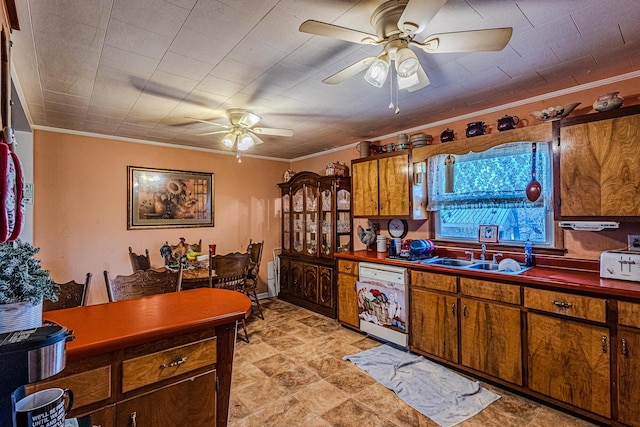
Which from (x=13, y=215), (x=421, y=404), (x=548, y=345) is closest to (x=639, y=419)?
(x=548, y=345)

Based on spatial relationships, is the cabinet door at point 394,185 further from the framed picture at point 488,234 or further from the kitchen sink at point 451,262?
the framed picture at point 488,234

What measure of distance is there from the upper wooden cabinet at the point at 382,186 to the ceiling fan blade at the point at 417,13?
221 cm

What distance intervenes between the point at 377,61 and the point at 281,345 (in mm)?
2935

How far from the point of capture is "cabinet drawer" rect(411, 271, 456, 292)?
2859 mm

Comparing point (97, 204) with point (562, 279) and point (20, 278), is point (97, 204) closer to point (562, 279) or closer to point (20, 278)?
point (20, 278)

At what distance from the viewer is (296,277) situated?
4969 mm

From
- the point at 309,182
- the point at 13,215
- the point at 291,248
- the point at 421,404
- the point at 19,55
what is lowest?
the point at 421,404

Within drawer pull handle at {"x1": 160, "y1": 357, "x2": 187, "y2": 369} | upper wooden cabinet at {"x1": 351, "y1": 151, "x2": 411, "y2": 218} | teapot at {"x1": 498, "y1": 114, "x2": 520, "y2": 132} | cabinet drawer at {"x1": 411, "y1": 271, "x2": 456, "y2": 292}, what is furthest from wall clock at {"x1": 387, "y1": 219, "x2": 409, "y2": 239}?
drawer pull handle at {"x1": 160, "y1": 357, "x2": 187, "y2": 369}

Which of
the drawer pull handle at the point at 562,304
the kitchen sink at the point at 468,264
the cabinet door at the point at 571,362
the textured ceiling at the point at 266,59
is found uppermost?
the textured ceiling at the point at 266,59

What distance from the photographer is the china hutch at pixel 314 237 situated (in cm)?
448

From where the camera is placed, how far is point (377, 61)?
5.75 ft

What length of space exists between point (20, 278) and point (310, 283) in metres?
3.94

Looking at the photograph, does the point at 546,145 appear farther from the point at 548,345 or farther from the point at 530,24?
the point at 548,345

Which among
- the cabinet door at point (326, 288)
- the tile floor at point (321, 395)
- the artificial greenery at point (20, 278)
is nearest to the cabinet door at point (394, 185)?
the cabinet door at point (326, 288)
